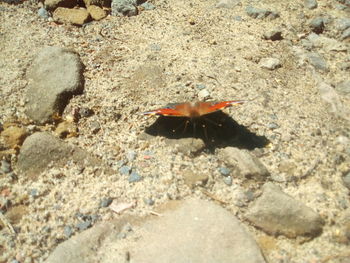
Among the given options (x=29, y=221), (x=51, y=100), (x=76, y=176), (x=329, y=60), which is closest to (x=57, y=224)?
(x=29, y=221)

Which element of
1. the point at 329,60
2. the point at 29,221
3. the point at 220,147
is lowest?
the point at 29,221

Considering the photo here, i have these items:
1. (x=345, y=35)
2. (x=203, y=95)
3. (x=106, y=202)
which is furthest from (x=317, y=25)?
(x=106, y=202)

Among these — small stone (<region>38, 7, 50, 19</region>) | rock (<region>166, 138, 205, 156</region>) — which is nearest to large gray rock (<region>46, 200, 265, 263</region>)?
rock (<region>166, 138, 205, 156</region>)

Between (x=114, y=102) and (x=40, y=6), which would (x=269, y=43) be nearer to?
(x=114, y=102)

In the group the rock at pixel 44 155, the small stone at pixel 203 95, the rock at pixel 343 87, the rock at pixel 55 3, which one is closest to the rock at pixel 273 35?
the rock at pixel 343 87

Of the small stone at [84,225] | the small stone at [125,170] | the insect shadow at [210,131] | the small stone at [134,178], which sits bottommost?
the small stone at [84,225]

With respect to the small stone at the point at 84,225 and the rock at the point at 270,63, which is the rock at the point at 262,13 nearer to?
the rock at the point at 270,63
